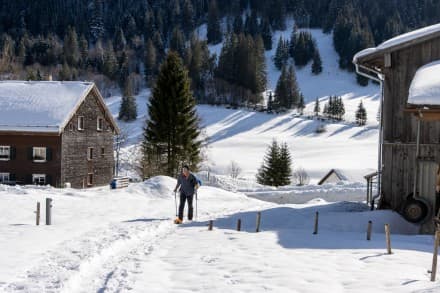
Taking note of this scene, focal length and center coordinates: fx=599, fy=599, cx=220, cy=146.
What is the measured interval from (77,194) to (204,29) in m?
159

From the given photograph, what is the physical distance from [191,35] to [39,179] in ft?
422

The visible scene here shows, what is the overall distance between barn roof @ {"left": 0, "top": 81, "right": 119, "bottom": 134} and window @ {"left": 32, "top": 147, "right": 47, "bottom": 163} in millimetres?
1768

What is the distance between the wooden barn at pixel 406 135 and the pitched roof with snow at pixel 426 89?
0.68 metres

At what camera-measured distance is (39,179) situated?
134 feet

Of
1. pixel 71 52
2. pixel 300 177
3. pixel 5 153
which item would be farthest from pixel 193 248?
pixel 71 52

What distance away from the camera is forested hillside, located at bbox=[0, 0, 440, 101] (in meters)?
126

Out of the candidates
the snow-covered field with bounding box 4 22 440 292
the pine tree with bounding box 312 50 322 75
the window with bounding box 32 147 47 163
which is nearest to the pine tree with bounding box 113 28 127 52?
the pine tree with bounding box 312 50 322 75

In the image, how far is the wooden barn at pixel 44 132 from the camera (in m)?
39.9

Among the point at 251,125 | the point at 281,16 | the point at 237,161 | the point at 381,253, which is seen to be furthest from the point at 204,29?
the point at 381,253

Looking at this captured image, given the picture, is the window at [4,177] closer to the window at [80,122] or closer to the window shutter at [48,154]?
the window shutter at [48,154]

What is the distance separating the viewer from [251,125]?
9894cm

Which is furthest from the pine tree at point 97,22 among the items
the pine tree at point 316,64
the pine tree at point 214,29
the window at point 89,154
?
the window at point 89,154

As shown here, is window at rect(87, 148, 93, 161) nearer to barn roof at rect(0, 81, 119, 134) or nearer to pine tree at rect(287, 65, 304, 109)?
barn roof at rect(0, 81, 119, 134)

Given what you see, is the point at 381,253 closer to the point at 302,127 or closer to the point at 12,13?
the point at 302,127
